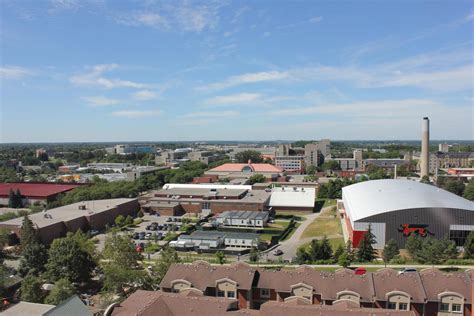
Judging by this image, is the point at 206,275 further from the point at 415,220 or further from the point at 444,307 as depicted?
the point at 415,220

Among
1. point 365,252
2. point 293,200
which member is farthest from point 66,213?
point 365,252

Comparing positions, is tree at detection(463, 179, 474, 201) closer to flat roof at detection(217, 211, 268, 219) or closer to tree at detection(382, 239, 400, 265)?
flat roof at detection(217, 211, 268, 219)

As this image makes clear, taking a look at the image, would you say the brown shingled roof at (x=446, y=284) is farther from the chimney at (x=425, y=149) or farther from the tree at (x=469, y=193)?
the chimney at (x=425, y=149)

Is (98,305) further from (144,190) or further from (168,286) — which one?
(144,190)

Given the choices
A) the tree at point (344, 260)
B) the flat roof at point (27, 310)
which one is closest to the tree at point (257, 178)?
the tree at point (344, 260)

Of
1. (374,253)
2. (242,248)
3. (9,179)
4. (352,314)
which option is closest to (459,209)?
(374,253)

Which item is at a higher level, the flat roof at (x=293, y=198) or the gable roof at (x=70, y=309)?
the gable roof at (x=70, y=309)
